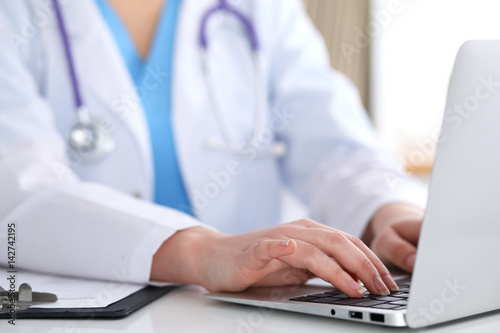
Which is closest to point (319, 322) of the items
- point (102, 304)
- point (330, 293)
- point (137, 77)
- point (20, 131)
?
point (330, 293)

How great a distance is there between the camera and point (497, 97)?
16.5 inches

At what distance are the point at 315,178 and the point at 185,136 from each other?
0.27 meters

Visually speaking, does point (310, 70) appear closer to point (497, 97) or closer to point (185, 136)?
point (185, 136)

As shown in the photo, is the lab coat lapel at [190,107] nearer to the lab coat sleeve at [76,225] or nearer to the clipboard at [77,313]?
the lab coat sleeve at [76,225]

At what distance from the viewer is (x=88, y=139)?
40.3 inches

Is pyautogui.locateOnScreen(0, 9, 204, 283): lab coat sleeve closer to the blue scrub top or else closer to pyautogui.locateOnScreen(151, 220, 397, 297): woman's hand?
pyautogui.locateOnScreen(151, 220, 397, 297): woman's hand

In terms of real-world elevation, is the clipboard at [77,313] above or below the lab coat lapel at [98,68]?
below

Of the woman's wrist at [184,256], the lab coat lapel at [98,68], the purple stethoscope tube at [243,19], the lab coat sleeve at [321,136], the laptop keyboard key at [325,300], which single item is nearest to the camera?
the laptop keyboard key at [325,300]

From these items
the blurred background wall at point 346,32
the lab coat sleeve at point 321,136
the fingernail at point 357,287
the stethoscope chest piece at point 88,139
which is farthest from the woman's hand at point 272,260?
the blurred background wall at point 346,32

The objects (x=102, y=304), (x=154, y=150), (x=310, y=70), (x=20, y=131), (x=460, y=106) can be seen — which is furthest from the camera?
(x=310, y=70)

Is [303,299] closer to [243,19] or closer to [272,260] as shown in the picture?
[272,260]

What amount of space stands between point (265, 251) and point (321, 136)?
0.65 m

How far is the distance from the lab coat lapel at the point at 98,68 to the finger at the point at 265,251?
538mm

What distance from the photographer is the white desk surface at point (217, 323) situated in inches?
18.3
